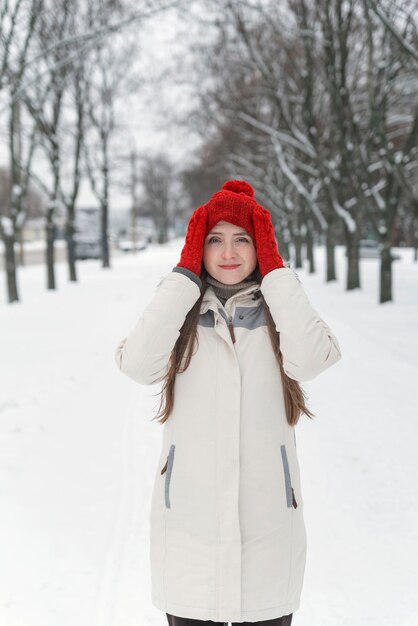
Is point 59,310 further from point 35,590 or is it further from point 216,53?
point 35,590

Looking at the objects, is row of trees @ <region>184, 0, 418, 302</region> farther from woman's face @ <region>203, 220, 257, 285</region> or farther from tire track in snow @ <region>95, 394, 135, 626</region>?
woman's face @ <region>203, 220, 257, 285</region>

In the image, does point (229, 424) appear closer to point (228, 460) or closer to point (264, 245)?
point (228, 460)

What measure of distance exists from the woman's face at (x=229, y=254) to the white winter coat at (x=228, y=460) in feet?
0.37

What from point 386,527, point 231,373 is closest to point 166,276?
point 231,373

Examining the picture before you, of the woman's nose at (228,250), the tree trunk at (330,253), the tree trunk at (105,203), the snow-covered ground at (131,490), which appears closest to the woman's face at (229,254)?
the woman's nose at (228,250)

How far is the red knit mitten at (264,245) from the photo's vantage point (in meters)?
2.03

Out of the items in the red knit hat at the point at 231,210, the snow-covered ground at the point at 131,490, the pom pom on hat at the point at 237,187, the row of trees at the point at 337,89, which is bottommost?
the snow-covered ground at the point at 131,490

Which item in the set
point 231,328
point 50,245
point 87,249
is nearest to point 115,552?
point 231,328

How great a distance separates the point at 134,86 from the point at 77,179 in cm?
488

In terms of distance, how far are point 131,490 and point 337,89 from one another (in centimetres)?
1178

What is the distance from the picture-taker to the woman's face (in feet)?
6.83

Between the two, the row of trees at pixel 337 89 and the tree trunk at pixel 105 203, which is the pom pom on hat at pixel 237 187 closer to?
the row of trees at pixel 337 89

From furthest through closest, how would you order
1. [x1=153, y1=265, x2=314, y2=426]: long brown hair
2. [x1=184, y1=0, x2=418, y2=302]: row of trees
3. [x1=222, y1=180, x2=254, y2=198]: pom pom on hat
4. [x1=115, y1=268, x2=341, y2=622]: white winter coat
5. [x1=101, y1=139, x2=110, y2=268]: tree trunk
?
[x1=101, y1=139, x2=110, y2=268]: tree trunk → [x1=184, y1=0, x2=418, y2=302]: row of trees → [x1=222, y1=180, x2=254, y2=198]: pom pom on hat → [x1=153, y1=265, x2=314, y2=426]: long brown hair → [x1=115, y1=268, x2=341, y2=622]: white winter coat

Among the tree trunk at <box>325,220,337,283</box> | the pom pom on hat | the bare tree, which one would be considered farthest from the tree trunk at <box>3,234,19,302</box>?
the bare tree
